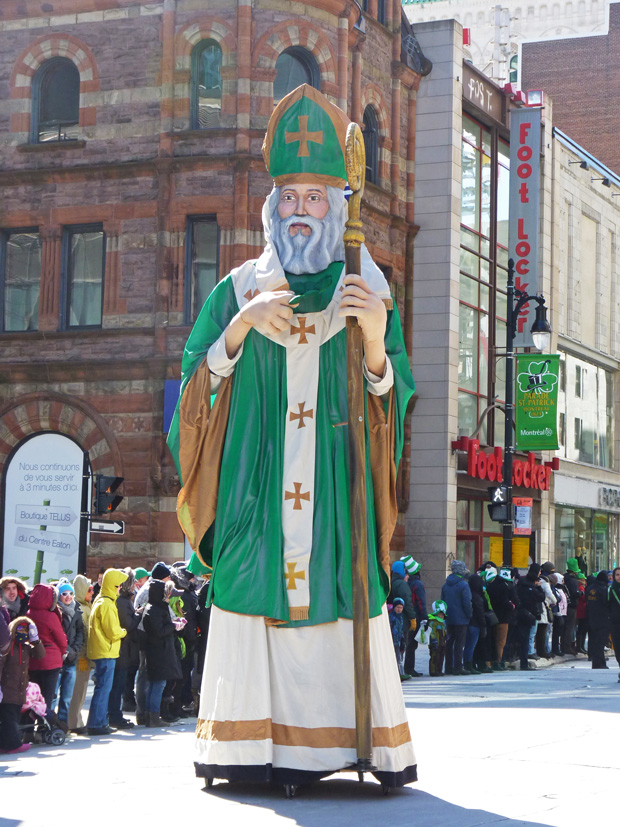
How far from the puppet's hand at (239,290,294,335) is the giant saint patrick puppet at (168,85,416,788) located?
0.5 inches

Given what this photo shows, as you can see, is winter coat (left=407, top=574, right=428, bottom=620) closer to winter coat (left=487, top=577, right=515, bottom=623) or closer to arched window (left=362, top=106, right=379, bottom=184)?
winter coat (left=487, top=577, right=515, bottom=623)

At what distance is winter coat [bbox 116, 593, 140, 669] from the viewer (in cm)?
1375

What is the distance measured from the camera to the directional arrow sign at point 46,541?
86.9 feet

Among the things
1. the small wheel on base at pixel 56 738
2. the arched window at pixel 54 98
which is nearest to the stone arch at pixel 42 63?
the arched window at pixel 54 98

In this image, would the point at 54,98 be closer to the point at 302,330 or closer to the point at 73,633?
the point at 73,633

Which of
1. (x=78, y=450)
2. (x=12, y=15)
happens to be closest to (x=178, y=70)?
(x=12, y=15)

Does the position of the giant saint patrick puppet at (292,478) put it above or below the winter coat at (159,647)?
above

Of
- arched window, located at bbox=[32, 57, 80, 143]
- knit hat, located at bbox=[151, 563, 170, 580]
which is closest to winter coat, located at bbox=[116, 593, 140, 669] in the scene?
knit hat, located at bbox=[151, 563, 170, 580]

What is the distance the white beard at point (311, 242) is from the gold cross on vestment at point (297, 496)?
4.05 feet

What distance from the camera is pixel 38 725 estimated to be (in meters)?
12.2

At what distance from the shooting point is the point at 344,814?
657cm

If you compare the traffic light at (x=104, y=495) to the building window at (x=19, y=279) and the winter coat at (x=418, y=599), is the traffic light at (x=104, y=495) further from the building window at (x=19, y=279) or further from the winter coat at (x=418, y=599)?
the building window at (x=19, y=279)

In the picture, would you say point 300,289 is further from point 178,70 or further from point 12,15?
point 12,15

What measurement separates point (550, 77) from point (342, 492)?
49270mm
